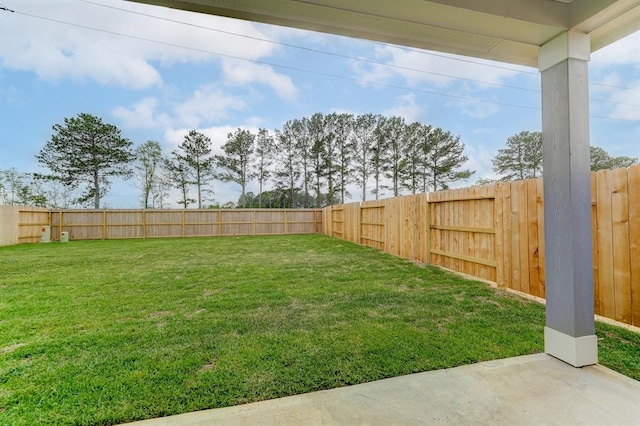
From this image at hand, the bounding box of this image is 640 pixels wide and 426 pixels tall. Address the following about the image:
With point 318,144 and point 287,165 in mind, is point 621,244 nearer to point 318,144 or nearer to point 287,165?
point 318,144

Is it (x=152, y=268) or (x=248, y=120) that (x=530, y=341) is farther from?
(x=248, y=120)

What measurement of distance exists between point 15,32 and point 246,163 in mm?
13981

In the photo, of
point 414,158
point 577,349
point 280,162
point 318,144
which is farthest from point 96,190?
point 577,349

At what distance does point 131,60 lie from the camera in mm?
9125

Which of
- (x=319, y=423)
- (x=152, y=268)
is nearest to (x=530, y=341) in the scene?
(x=319, y=423)

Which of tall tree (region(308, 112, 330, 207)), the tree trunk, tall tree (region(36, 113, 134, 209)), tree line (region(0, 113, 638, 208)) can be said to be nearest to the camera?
tall tree (region(36, 113, 134, 209))

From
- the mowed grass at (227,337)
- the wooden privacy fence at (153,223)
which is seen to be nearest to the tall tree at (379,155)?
the wooden privacy fence at (153,223)

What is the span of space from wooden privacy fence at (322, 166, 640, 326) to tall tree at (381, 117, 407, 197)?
486 inches

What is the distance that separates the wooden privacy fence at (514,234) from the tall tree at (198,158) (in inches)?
565

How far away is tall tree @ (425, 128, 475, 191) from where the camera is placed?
1847cm

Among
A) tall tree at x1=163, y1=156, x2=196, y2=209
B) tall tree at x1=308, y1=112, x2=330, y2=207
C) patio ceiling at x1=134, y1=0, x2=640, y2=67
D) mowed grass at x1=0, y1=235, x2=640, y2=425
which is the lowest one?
mowed grass at x1=0, y1=235, x2=640, y2=425

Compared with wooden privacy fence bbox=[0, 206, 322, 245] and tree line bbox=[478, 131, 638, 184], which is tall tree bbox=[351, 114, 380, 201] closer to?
wooden privacy fence bbox=[0, 206, 322, 245]

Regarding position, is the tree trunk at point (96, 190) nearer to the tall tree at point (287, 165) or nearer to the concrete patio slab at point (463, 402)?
the tall tree at point (287, 165)

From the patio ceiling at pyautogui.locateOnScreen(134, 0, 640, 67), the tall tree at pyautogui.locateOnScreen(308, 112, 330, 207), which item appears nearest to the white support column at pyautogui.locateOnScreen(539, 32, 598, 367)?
the patio ceiling at pyautogui.locateOnScreen(134, 0, 640, 67)
